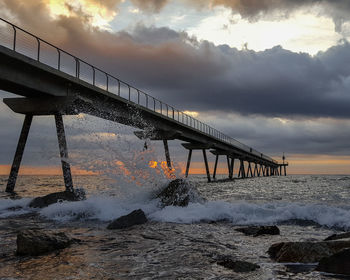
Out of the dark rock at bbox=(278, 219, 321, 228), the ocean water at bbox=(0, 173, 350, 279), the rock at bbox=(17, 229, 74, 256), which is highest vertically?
the rock at bbox=(17, 229, 74, 256)

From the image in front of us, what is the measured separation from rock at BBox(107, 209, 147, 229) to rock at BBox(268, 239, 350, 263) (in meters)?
4.86

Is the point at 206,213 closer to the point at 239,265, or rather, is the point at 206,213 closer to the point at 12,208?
the point at 239,265

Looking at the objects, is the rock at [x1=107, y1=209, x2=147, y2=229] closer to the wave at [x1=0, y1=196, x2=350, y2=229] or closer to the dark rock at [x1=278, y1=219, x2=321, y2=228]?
the wave at [x1=0, y1=196, x2=350, y2=229]

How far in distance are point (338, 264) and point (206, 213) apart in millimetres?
6947

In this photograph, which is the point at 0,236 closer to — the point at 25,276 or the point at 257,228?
the point at 25,276

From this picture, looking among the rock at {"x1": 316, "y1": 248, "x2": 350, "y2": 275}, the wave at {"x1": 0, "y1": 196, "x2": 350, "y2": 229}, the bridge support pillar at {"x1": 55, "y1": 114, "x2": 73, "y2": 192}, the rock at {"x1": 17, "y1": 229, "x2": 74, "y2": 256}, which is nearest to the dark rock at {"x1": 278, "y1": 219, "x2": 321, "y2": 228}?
the wave at {"x1": 0, "y1": 196, "x2": 350, "y2": 229}

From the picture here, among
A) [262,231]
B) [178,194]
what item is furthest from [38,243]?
[178,194]

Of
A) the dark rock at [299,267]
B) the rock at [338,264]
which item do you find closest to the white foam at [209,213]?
the dark rock at [299,267]

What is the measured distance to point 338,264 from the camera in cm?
510

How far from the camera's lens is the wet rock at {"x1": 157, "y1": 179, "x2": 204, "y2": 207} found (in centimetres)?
1327

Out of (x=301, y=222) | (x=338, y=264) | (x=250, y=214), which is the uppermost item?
(x=338, y=264)

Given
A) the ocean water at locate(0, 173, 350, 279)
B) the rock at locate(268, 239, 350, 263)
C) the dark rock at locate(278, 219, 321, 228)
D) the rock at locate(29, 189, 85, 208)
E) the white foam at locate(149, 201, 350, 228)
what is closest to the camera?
the ocean water at locate(0, 173, 350, 279)

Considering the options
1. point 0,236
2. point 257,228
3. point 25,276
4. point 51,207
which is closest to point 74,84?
point 51,207

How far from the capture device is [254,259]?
20.1 ft
